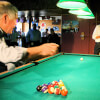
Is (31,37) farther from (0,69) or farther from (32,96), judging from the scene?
(32,96)

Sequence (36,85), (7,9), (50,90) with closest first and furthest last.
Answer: (50,90) < (36,85) < (7,9)

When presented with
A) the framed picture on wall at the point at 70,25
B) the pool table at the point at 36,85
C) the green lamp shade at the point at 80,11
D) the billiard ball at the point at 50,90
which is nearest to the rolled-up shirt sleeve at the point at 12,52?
the pool table at the point at 36,85

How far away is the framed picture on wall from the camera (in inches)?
255

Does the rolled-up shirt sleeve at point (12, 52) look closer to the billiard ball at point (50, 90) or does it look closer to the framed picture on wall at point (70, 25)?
the billiard ball at point (50, 90)

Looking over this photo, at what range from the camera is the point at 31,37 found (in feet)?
18.7

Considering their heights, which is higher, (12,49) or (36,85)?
(12,49)

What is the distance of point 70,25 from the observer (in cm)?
654

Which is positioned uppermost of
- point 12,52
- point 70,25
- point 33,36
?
point 70,25

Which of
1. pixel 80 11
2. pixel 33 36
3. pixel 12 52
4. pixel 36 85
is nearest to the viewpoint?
pixel 36 85

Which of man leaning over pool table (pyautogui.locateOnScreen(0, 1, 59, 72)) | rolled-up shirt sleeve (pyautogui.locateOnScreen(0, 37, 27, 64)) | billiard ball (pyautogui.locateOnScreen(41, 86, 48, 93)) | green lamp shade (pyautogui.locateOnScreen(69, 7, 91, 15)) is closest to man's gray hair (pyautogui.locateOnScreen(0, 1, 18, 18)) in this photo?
man leaning over pool table (pyautogui.locateOnScreen(0, 1, 59, 72))

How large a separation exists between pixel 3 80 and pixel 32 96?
50 centimetres

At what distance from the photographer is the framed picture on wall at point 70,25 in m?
6.48

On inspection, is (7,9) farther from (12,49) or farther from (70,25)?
(70,25)

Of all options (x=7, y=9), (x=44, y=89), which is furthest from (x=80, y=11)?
(x=44, y=89)
